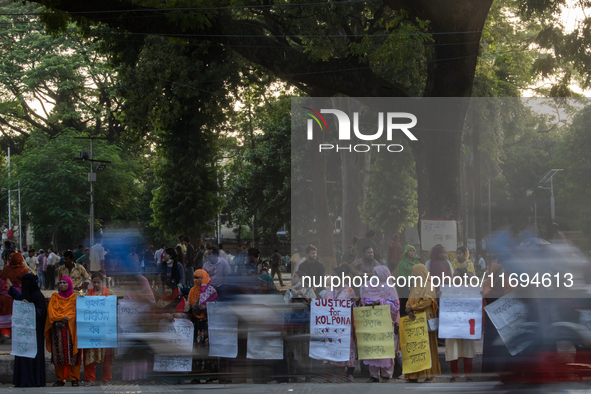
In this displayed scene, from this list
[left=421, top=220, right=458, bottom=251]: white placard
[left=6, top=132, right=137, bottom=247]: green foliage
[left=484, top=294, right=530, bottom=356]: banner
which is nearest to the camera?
[left=484, top=294, right=530, bottom=356]: banner

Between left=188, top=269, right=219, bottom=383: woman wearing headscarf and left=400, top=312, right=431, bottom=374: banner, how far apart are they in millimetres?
2606

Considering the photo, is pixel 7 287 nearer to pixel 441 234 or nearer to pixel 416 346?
pixel 416 346

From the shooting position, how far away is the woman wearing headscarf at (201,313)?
8344mm

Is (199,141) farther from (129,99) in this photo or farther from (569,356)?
(569,356)

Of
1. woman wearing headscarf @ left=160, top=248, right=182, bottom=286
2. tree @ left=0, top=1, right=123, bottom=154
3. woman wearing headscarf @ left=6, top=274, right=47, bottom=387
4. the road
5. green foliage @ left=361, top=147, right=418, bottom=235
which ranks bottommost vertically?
the road

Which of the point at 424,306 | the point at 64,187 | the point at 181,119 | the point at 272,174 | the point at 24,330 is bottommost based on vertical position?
the point at 24,330

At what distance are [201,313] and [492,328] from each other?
12.7 ft

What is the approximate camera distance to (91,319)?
8.34 metres

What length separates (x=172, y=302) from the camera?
877cm

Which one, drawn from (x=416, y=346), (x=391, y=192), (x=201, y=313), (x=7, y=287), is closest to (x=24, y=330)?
(x=201, y=313)

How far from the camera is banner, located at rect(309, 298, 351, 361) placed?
8.27 m

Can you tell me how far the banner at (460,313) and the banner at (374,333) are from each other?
694 millimetres

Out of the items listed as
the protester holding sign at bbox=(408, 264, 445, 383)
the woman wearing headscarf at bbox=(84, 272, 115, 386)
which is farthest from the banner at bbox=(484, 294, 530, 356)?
the woman wearing headscarf at bbox=(84, 272, 115, 386)

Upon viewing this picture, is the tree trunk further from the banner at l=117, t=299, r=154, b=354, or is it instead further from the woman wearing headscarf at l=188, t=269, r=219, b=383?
the banner at l=117, t=299, r=154, b=354
